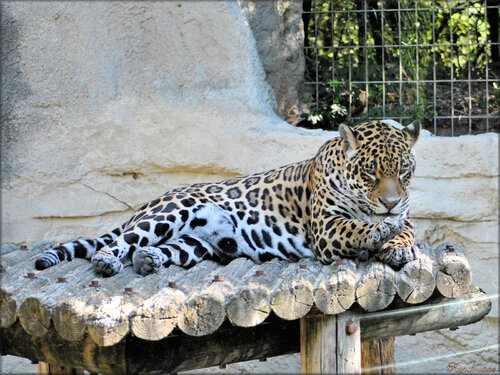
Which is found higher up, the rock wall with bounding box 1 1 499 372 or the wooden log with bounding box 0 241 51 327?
the rock wall with bounding box 1 1 499 372

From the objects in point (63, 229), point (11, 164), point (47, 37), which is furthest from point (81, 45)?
point (63, 229)

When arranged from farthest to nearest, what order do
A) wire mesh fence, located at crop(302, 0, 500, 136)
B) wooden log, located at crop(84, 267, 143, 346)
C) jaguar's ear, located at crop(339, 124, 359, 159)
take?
wire mesh fence, located at crop(302, 0, 500, 136), jaguar's ear, located at crop(339, 124, 359, 159), wooden log, located at crop(84, 267, 143, 346)

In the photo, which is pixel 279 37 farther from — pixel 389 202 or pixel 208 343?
pixel 208 343

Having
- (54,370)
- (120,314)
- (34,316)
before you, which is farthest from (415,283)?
(54,370)

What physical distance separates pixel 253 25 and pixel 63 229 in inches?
118

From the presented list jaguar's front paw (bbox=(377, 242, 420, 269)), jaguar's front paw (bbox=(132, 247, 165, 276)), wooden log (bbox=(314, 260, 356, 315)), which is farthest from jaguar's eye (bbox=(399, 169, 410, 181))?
jaguar's front paw (bbox=(132, 247, 165, 276))

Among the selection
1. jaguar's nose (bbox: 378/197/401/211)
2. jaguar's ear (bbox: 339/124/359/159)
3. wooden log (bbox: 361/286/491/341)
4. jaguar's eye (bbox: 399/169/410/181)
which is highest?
jaguar's ear (bbox: 339/124/359/159)

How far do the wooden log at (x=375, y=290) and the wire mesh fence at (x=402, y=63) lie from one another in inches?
154

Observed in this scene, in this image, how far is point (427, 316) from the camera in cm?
473

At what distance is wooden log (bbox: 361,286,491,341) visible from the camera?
15.3 ft

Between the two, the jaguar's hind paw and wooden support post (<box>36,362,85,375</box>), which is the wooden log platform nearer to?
the jaguar's hind paw

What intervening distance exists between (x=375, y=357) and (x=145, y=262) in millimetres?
2404

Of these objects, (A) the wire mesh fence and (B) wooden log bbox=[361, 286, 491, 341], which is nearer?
(B) wooden log bbox=[361, 286, 491, 341]

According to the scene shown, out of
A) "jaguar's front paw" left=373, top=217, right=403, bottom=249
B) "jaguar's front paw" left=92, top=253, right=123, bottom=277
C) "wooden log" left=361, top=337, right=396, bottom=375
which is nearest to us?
"jaguar's front paw" left=373, top=217, right=403, bottom=249
